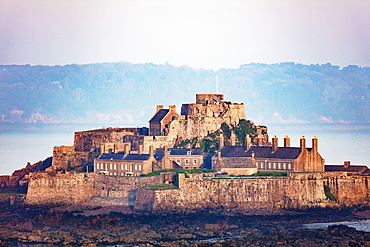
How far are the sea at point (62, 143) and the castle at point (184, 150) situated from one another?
14765 millimetres

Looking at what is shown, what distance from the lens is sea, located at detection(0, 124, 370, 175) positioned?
357ft

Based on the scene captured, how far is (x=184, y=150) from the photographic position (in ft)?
272

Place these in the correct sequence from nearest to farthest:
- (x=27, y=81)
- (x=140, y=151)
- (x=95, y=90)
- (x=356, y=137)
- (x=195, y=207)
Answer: (x=195, y=207), (x=140, y=151), (x=356, y=137), (x=27, y=81), (x=95, y=90)

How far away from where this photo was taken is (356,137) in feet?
511

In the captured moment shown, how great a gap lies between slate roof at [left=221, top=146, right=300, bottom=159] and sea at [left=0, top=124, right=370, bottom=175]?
21.8 meters

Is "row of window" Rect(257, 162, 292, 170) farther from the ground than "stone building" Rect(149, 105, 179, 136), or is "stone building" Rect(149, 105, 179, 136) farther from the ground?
"stone building" Rect(149, 105, 179, 136)

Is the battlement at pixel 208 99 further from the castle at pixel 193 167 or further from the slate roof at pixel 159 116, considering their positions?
the slate roof at pixel 159 116

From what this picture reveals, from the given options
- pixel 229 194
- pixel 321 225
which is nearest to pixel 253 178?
pixel 229 194

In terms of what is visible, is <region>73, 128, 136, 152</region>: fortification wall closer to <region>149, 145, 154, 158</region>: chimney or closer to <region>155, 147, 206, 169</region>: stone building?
<region>155, 147, 206, 169</region>: stone building

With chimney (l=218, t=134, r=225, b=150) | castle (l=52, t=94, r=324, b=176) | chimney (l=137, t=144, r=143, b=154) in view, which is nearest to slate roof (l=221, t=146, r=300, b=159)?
castle (l=52, t=94, r=324, b=176)

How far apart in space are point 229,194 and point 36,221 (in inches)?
546

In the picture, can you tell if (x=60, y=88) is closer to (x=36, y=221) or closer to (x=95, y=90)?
(x=95, y=90)

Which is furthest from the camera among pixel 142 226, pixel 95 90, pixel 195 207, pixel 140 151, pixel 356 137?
pixel 95 90

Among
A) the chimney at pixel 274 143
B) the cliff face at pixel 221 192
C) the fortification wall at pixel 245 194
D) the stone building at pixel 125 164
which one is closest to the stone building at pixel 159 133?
the stone building at pixel 125 164
